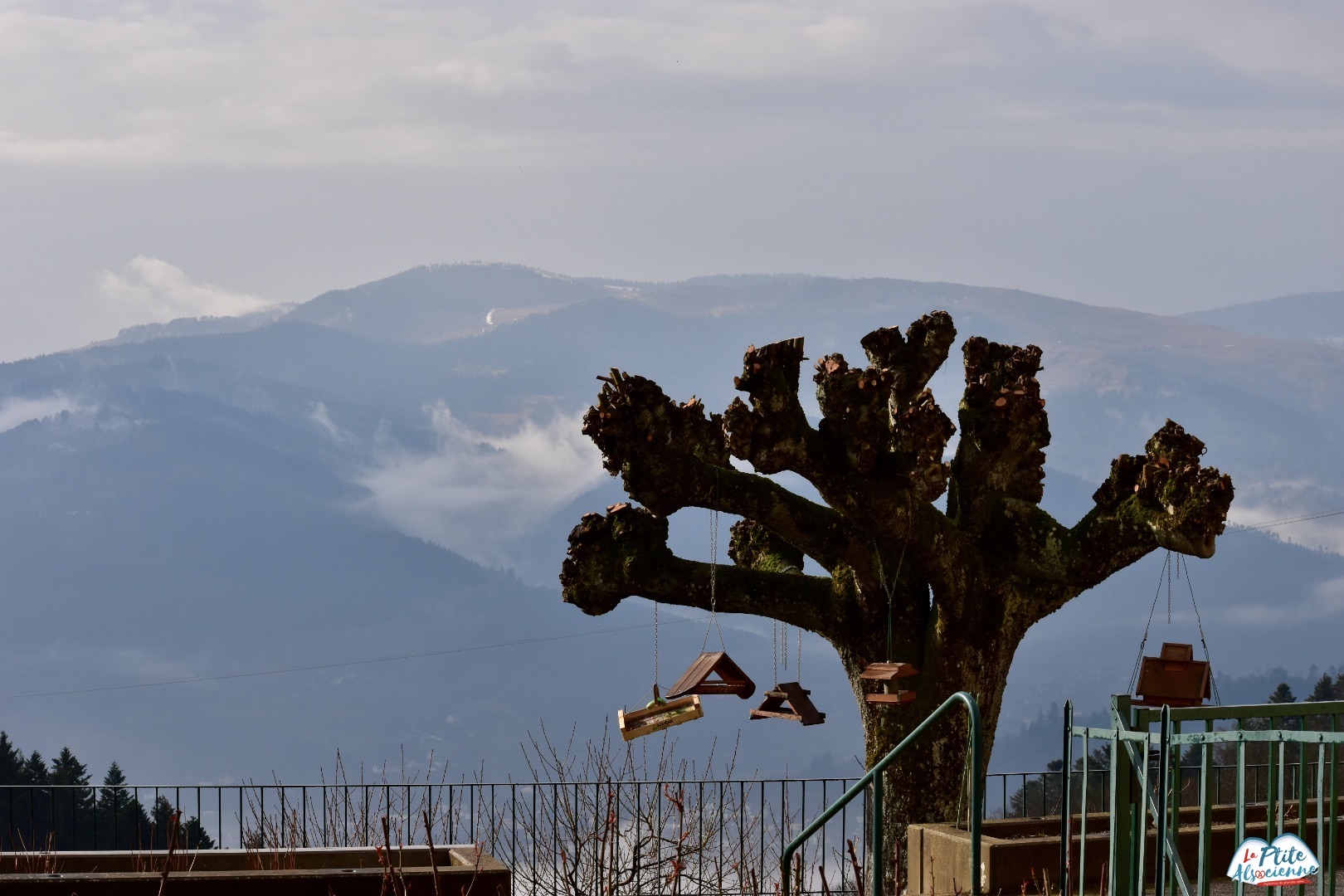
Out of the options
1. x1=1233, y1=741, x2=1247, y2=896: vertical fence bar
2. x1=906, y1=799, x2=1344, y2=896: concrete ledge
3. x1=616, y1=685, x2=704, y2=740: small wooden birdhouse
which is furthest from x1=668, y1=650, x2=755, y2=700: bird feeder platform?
x1=1233, y1=741, x2=1247, y2=896: vertical fence bar

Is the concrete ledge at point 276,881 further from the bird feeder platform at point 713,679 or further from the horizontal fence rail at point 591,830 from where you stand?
the bird feeder platform at point 713,679

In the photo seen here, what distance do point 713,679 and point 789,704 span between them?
3.01 feet

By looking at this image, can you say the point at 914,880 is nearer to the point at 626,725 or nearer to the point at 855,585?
the point at 626,725

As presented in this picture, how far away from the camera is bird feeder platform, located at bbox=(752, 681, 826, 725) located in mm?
12781

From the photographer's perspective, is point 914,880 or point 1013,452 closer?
point 914,880

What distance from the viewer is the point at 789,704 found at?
13.1 metres

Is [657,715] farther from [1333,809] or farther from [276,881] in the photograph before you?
[1333,809]

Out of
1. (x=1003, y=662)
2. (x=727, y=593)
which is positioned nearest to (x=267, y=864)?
(x=727, y=593)

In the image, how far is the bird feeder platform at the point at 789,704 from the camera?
41.9ft

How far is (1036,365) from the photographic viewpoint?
14.0 m

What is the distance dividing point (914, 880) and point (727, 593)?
135 inches

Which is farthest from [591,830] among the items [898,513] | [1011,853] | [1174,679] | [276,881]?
[1174,679]

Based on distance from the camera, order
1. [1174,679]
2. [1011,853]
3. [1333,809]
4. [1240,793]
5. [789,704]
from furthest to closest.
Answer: [789,704]
[1174,679]
[1011,853]
[1240,793]
[1333,809]

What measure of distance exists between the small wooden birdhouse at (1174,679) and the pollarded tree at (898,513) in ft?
4.26
